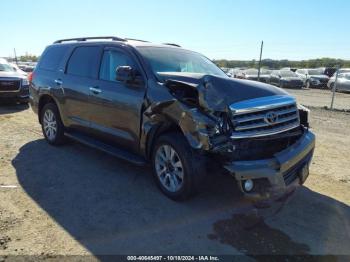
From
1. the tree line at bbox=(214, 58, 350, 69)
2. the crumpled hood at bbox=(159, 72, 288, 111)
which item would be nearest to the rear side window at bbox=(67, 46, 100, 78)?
the crumpled hood at bbox=(159, 72, 288, 111)

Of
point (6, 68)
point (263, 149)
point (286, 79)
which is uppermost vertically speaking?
point (6, 68)

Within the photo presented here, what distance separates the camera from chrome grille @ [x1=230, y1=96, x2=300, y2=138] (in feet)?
12.9

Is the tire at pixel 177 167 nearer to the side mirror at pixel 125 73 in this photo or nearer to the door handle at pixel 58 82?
the side mirror at pixel 125 73

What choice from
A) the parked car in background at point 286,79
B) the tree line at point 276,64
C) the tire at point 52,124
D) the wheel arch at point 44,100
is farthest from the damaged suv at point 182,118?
the tree line at point 276,64

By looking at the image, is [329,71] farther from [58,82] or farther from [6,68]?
[58,82]

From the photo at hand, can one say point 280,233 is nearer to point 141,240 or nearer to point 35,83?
point 141,240

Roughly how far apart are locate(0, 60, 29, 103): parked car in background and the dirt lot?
647cm

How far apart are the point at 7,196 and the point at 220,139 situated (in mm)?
2855

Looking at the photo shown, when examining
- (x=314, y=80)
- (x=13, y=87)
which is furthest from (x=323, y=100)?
(x=13, y=87)

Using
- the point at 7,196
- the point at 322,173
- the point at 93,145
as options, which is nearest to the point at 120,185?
the point at 93,145

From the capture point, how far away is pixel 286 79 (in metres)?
26.8

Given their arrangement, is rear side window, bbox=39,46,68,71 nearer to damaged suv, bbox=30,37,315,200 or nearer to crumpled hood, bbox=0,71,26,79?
damaged suv, bbox=30,37,315,200

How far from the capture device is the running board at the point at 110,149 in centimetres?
495

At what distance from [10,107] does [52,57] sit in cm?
616
